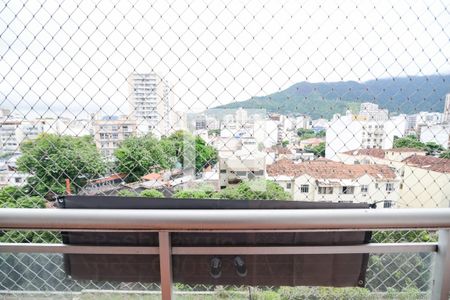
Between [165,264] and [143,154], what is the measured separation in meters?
0.64

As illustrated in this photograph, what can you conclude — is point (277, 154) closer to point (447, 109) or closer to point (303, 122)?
point (303, 122)

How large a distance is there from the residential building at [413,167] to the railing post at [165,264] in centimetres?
94

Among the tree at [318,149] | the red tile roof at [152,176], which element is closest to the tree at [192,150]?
the red tile roof at [152,176]

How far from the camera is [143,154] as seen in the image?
4.08ft

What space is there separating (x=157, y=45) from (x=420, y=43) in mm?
1218

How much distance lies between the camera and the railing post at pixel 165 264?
690 millimetres

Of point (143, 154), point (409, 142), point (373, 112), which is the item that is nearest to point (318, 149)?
point (373, 112)

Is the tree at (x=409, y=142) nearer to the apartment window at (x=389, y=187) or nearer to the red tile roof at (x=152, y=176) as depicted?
the apartment window at (x=389, y=187)

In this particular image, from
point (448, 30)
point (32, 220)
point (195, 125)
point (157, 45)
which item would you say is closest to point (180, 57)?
point (157, 45)

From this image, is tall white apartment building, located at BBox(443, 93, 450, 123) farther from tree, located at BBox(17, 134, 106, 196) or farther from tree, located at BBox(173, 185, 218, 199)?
tree, located at BBox(17, 134, 106, 196)

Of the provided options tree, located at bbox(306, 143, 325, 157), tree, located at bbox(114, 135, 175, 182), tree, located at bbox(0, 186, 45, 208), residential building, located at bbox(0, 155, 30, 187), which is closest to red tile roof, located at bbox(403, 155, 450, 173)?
tree, located at bbox(306, 143, 325, 157)

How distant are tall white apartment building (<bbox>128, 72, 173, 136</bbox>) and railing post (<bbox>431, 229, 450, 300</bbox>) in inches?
42.7

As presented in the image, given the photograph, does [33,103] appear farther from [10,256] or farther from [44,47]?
[10,256]

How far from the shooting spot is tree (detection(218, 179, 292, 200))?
3.56 ft
